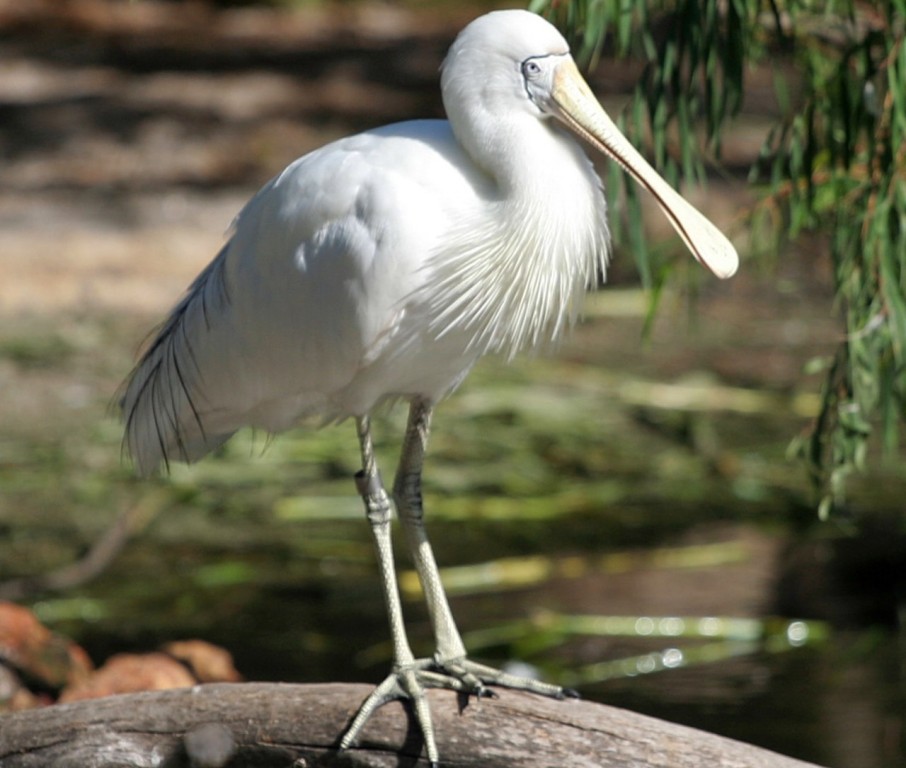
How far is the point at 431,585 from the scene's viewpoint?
3861 millimetres

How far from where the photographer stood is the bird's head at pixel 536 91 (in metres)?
3.49

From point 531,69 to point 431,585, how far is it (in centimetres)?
126

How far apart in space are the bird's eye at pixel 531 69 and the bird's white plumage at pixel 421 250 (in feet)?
0.04

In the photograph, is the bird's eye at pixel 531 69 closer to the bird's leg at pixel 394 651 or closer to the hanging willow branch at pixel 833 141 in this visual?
the hanging willow branch at pixel 833 141

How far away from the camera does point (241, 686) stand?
11.7ft

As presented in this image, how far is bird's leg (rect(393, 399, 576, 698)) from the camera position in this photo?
3605 millimetres

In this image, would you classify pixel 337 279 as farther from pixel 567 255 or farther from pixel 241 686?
pixel 241 686

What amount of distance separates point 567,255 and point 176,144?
8.18 metres

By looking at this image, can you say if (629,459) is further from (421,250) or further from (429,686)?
(421,250)

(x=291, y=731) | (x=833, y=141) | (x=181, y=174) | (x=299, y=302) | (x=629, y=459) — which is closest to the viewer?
(x=291, y=731)

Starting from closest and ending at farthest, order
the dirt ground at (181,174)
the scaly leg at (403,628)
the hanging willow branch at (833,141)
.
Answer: the scaly leg at (403,628)
the hanging willow branch at (833,141)
the dirt ground at (181,174)

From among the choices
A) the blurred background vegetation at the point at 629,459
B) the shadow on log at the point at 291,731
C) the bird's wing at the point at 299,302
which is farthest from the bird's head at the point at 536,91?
the shadow on log at the point at 291,731

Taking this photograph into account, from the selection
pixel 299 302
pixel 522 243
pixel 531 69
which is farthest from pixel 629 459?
pixel 531 69

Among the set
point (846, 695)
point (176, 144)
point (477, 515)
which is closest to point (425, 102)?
point (176, 144)
